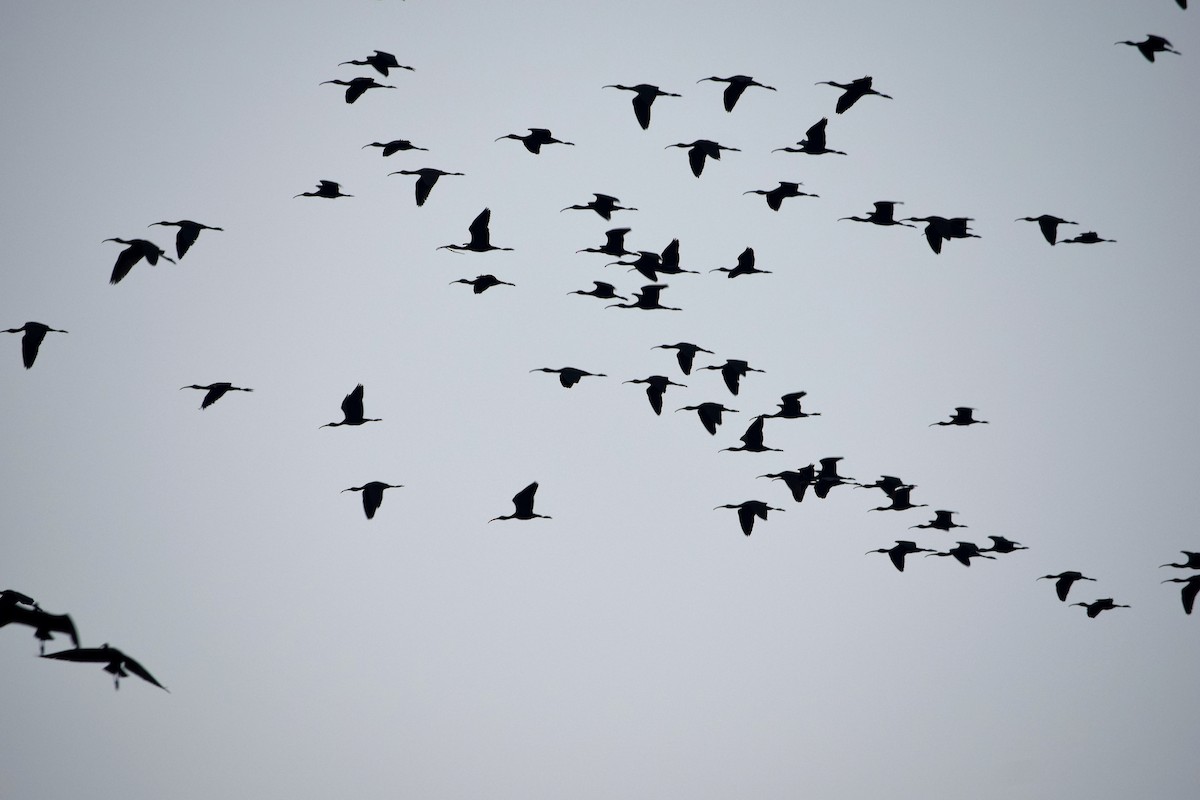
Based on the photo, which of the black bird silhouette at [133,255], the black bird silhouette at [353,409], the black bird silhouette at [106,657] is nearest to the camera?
the black bird silhouette at [106,657]

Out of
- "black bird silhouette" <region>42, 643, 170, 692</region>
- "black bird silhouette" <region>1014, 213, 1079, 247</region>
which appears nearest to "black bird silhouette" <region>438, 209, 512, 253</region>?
"black bird silhouette" <region>1014, 213, 1079, 247</region>

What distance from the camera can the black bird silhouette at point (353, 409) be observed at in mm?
35688

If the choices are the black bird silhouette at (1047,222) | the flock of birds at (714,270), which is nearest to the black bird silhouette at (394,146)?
the flock of birds at (714,270)

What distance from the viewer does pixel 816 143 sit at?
35469mm

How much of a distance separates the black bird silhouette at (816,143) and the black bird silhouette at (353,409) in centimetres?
1303

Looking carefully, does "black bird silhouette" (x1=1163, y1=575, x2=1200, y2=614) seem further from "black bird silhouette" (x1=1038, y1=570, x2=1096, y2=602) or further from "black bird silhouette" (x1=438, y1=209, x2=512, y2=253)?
"black bird silhouette" (x1=438, y1=209, x2=512, y2=253)

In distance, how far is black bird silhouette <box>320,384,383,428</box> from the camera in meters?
35.7

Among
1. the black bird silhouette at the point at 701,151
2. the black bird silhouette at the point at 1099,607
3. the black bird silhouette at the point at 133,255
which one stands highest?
the black bird silhouette at the point at 701,151

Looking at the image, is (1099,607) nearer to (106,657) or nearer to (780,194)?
(780,194)

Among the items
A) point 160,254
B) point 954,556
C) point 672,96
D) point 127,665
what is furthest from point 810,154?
point 127,665

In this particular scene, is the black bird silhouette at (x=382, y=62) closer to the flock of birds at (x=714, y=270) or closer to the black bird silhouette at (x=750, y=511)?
the flock of birds at (x=714, y=270)

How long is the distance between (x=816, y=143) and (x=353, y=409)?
14.4m

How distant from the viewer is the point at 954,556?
1560 inches

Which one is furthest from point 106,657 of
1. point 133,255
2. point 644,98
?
point 644,98
